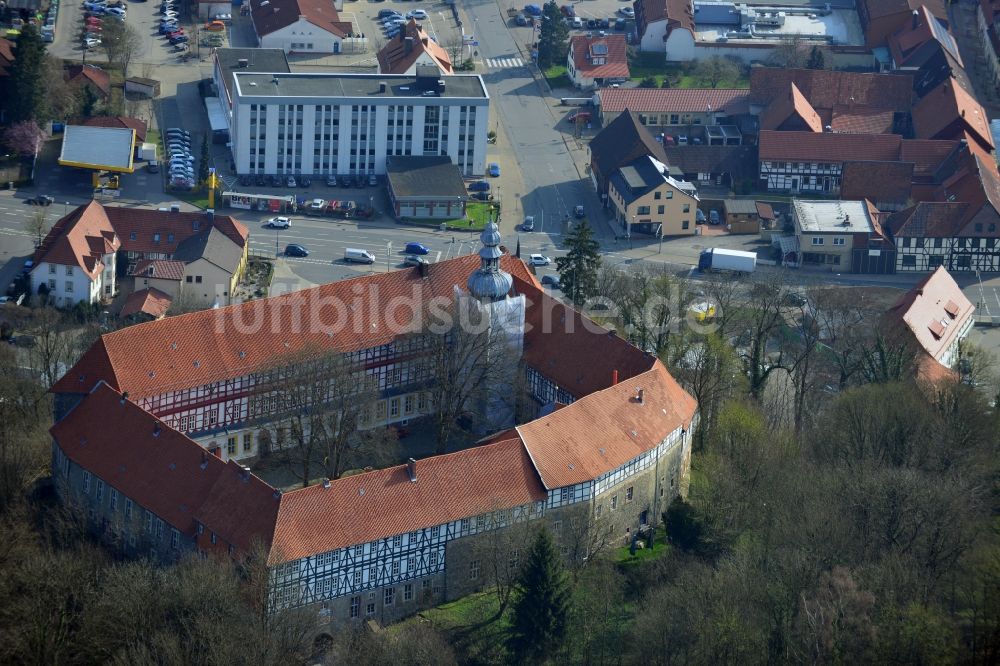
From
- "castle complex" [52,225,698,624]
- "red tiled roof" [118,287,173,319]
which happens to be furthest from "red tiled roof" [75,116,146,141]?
"castle complex" [52,225,698,624]

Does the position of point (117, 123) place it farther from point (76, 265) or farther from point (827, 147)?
point (827, 147)

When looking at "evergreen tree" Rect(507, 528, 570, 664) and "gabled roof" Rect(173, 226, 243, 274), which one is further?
"gabled roof" Rect(173, 226, 243, 274)

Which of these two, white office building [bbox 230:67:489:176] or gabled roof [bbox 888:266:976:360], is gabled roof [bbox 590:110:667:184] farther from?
gabled roof [bbox 888:266:976:360]

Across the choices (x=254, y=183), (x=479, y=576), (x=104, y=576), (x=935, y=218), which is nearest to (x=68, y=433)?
(x=104, y=576)

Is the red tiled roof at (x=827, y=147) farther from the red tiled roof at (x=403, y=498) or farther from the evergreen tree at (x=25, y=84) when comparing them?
the red tiled roof at (x=403, y=498)

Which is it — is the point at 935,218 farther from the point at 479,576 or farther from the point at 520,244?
the point at 479,576
